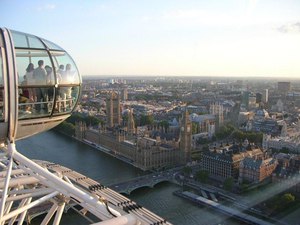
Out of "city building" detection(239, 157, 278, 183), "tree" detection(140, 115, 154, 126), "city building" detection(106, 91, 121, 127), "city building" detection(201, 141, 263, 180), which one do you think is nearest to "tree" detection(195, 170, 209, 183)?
"city building" detection(201, 141, 263, 180)

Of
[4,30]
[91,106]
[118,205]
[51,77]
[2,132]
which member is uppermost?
[4,30]

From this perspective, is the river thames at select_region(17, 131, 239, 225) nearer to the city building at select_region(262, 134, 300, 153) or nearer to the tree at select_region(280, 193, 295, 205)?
the tree at select_region(280, 193, 295, 205)

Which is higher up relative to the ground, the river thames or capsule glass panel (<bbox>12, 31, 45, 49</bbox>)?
capsule glass panel (<bbox>12, 31, 45, 49</bbox>)

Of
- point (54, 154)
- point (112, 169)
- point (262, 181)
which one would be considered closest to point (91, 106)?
point (54, 154)

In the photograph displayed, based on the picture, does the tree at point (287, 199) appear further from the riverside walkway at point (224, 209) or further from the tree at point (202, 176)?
the tree at point (202, 176)

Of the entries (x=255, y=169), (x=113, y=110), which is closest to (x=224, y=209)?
(x=255, y=169)

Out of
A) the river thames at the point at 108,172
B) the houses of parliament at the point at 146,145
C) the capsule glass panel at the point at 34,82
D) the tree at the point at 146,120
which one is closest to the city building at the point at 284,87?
the tree at the point at 146,120

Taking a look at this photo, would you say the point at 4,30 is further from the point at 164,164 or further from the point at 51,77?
the point at 164,164
